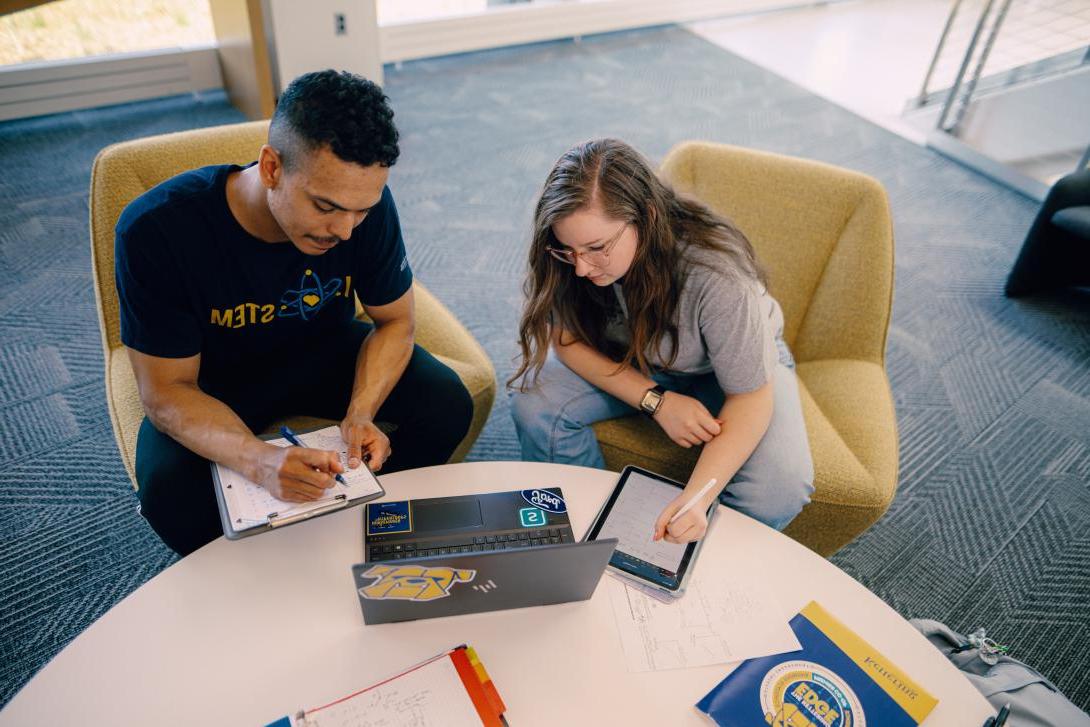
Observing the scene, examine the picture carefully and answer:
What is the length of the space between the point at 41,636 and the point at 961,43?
540 cm

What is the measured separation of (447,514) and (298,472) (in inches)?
10.0

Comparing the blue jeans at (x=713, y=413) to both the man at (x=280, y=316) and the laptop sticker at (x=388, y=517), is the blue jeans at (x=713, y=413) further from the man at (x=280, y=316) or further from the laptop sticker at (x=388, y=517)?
the laptop sticker at (x=388, y=517)

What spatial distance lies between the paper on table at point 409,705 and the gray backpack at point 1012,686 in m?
0.79

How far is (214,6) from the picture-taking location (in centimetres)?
357

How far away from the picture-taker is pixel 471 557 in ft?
3.10

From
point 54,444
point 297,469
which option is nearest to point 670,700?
point 297,469

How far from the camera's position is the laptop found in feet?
3.17

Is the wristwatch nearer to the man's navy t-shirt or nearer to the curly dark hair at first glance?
the man's navy t-shirt

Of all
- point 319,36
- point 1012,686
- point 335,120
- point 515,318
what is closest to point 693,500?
point 1012,686

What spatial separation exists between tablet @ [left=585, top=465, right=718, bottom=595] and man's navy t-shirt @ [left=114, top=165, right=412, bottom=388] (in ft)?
2.23

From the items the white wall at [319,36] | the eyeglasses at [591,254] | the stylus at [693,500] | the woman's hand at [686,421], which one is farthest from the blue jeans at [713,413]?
the white wall at [319,36]

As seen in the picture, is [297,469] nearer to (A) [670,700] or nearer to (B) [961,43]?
(A) [670,700]

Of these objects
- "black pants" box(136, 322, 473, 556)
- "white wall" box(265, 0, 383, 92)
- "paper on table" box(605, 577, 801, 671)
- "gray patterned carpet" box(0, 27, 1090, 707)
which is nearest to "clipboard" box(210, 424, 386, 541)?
"black pants" box(136, 322, 473, 556)

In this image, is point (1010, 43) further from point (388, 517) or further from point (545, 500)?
point (388, 517)
